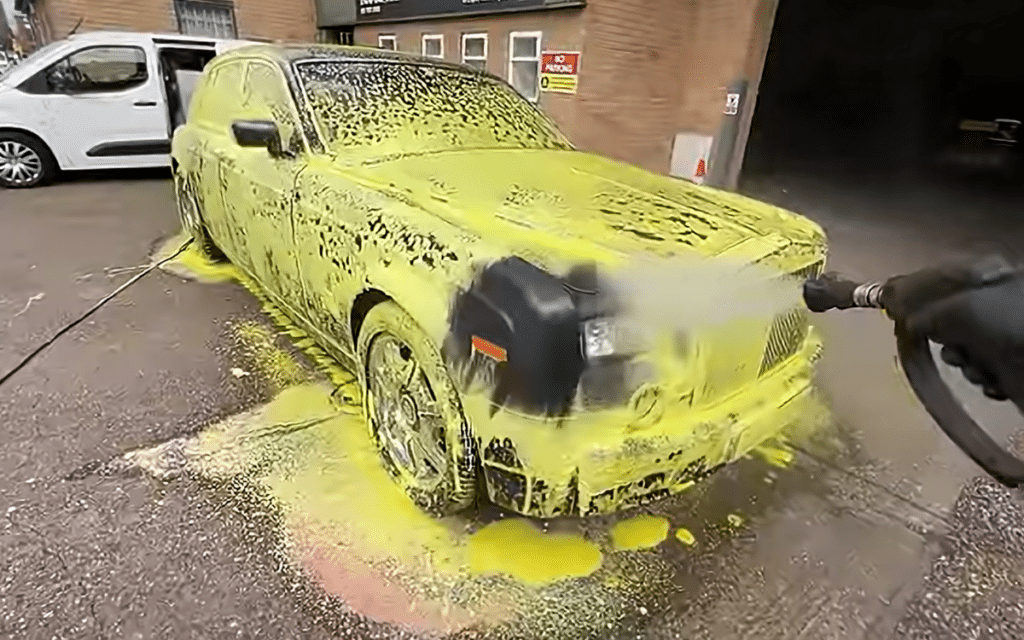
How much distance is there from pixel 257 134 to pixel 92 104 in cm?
596

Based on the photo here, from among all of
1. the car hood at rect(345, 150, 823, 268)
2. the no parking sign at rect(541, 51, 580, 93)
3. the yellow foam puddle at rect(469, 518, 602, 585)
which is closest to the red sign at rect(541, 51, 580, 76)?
the no parking sign at rect(541, 51, 580, 93)

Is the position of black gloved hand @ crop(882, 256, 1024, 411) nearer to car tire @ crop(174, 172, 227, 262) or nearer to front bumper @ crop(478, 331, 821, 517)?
front bumper @ crop(478, 331, 821, 517)

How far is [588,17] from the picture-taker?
725cm

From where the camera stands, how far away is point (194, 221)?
4.78m

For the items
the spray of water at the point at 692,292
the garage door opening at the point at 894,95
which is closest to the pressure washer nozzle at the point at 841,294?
the spray of water at the point at 692,292

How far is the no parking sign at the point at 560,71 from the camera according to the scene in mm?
7531

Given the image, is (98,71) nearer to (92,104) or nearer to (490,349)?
(92,104)

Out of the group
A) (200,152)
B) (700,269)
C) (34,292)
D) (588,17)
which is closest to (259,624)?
(700,269)

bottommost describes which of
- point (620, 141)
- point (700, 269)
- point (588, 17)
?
point (620, 141)

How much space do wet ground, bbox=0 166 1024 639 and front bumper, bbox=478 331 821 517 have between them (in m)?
0.42

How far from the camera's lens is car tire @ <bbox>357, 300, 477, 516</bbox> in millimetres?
2002

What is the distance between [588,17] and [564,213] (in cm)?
596

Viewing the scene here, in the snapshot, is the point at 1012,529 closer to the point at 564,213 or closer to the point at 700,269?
the point at 700,269

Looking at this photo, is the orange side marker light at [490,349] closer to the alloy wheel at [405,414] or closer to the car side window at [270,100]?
the alloy wheel at [405,414]
